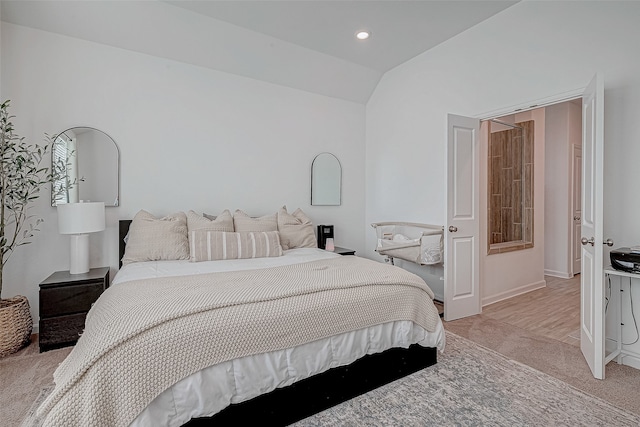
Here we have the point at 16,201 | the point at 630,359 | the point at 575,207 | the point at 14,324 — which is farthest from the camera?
the point at 575,207

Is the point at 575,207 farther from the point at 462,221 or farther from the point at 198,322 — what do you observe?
the point at 198,322

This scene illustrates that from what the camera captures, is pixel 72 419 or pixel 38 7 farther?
pixel 38 7

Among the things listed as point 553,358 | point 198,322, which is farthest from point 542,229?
point 198,322

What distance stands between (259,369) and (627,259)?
7.95 feet

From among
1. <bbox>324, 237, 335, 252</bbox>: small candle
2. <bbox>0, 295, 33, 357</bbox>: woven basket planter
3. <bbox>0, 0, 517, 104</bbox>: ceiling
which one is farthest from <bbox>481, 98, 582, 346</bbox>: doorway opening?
<bbox>0, 295, 33, 357</bbox>: woven basket planter

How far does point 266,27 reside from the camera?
3.37 metres

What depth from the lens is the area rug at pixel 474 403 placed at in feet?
5.74

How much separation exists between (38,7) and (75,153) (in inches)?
49.3

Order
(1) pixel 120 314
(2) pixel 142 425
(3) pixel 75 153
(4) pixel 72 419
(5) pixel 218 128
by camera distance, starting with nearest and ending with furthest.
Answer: (4) pixel 72 419
(2) pixel 142 425
(1) pixel 120 314
(3) pixel 75 153
(5) pixel 218 128

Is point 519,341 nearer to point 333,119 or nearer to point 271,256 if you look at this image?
point 271,256

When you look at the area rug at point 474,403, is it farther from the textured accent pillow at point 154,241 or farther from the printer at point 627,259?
the textured accent pillow at point 154,241

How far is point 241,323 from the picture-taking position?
5.10ft

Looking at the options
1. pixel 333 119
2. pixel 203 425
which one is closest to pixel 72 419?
pixel 203 425

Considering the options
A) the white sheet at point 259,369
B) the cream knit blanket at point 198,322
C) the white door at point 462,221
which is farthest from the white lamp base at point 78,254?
the white door at point 462,221
